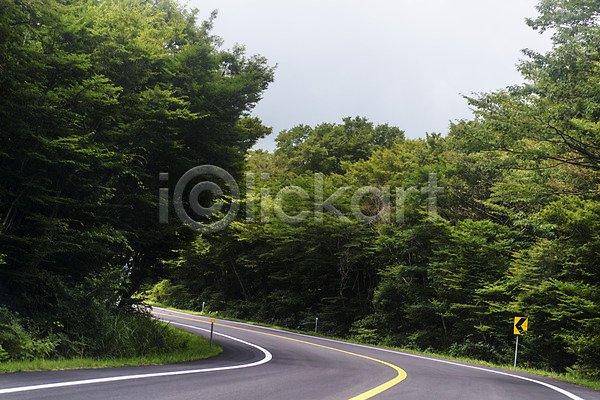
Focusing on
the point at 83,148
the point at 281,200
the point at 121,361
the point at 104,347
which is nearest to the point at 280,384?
the point at 121,361

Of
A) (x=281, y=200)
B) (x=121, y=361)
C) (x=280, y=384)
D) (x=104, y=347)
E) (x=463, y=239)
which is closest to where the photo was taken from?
(x=280, y=384)

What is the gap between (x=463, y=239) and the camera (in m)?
22.9

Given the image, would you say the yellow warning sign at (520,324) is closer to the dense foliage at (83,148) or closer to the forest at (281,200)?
the forest at (281,200)

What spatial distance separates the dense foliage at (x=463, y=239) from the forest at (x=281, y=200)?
11cm

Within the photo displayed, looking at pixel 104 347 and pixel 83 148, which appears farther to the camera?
pixel 104 347

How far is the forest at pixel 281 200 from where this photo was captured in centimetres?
1074

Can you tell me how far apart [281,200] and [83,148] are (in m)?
22.3

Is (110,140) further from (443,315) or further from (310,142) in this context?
(310,142)

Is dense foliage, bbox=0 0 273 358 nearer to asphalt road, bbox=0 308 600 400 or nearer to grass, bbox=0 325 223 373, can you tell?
grass, bbox=0 325 223 373

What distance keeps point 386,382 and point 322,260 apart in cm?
2249

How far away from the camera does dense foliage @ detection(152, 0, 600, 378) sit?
13.8 meters

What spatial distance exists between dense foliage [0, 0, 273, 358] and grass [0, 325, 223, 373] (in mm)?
877

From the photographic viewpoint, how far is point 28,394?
17.8ft

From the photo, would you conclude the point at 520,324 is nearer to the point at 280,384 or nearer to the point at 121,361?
the point at 280,384
